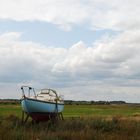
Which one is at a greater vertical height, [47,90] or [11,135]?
[47,90]

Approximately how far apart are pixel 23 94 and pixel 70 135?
11498mm

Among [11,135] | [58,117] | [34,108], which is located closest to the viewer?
[11,135]

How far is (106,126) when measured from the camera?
2878cm

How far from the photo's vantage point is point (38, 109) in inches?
1334

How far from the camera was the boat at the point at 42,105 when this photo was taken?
33.7 metres

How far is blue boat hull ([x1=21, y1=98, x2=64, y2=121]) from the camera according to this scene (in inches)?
1324

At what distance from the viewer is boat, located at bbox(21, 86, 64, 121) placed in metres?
33.7

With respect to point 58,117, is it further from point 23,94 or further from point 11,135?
point 11,135

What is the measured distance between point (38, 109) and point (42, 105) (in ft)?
1.47

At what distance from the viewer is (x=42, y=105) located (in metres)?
34.1

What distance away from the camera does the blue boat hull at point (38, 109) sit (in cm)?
3362

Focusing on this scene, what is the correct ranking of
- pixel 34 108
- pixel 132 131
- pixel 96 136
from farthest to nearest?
1. pixel 34 108
2. pixel 132 131
3. pixel 96 136

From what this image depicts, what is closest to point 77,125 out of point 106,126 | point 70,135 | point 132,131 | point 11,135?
point 106,126

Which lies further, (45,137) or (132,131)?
(132,131)
